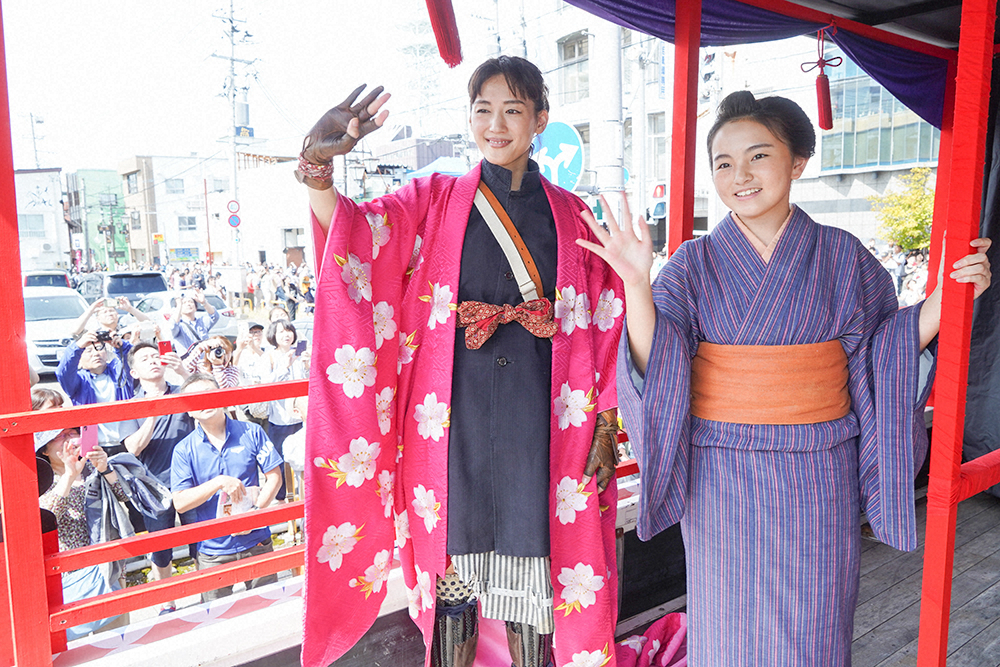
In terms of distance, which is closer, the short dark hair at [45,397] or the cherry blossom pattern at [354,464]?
the cherry blossom pattern at [354,464]

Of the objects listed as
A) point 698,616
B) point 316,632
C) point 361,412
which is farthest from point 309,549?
point 698,616

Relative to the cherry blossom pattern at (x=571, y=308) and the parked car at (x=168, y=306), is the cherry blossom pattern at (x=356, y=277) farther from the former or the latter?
the parked car at (x=168, y=306)

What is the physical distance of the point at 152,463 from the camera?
10.5 ft

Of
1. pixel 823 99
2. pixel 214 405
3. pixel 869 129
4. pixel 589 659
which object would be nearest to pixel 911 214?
pixel 869 129

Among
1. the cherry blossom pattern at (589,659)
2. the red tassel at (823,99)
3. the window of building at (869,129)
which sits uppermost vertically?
the window of building at (869,129)

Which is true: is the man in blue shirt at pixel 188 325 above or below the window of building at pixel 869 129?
below

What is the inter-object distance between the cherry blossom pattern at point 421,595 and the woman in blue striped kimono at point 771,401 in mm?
541

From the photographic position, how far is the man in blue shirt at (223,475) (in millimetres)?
2789

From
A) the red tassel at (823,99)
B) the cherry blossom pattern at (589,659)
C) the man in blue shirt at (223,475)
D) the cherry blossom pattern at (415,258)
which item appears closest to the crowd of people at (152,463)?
the man in blue shirt at (223,475)

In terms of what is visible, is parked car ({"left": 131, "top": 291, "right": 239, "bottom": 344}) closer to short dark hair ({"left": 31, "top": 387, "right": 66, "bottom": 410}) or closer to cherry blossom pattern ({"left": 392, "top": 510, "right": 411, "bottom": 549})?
short dark hair ({"left": 31, "top": 387, "right": 66, "bottom": 410})

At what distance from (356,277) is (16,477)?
2.89ft

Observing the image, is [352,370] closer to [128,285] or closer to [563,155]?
[563,155]

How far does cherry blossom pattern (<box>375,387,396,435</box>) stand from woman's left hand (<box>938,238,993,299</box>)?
121cm

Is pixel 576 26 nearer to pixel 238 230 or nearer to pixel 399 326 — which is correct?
pixel 238 230
